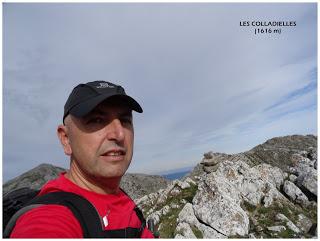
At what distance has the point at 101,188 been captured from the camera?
15.1 ft

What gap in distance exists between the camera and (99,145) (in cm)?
429

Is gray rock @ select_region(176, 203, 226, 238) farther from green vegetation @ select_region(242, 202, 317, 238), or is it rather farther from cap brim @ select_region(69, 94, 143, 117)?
cap brim @ select_region(69, 94, 143, 117)

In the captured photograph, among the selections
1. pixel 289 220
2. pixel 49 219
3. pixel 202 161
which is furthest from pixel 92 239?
pixel 202 161

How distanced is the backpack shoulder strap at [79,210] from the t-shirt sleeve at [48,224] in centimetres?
6

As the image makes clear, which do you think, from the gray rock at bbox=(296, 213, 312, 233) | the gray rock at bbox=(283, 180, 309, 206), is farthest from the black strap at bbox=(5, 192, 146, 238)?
the gray rock at bbox=(283, 180, 309, 206)

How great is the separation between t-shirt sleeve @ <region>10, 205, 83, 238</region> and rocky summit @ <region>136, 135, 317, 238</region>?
2082cm

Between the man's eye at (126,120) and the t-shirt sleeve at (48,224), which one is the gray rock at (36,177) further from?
the t-shirt sleeve at (48,224)

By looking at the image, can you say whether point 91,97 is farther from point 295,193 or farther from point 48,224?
point 295,193

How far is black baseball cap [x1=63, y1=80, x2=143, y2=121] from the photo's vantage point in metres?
4.21

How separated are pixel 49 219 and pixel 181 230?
2180 cm

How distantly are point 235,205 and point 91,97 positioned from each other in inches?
989

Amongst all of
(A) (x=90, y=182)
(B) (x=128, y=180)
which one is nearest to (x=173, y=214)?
(A) (x=90, y=182)

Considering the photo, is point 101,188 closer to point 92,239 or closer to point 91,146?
point 91,146

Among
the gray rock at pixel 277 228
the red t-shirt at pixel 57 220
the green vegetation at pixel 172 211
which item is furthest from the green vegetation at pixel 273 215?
the red t-shirt at pixel 57 220
